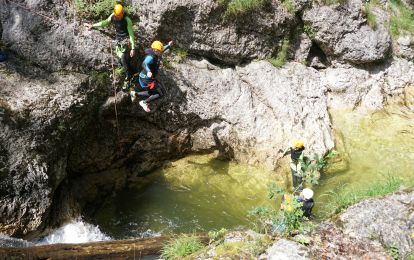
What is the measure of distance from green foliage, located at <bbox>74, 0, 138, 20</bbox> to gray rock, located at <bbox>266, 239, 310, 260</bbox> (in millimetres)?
6970

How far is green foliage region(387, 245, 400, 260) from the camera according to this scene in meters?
5.36

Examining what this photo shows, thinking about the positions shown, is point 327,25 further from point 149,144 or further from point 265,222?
point 265,222

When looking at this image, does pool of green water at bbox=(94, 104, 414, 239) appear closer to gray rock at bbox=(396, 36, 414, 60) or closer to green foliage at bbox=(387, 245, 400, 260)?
gray rock at bbox=(396, 36, 414, 60)

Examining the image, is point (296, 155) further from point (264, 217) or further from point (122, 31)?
point (122, 31)

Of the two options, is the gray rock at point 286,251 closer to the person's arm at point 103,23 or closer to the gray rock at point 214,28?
the person's arm at point 103,23

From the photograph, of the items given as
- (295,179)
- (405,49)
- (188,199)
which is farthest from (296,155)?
(405,49)

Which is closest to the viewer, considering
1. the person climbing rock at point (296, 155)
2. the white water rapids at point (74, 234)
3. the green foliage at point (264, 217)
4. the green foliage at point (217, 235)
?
the green foliage at point (217, 235)

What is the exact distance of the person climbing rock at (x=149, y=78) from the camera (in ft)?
29.1

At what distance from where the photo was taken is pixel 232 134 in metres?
10.8

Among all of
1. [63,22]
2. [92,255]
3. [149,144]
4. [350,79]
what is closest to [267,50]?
[350,79]

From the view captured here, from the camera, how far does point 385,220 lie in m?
5.73

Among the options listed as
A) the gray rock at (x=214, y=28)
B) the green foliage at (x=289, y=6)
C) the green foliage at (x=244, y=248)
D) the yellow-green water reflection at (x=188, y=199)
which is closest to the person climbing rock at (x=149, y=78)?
the gray rock at (x=214, y=28)

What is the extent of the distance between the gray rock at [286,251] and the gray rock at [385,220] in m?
0.80

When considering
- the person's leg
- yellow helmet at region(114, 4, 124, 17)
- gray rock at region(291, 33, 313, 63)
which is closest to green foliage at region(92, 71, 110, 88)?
yellow helmet at region(114, 4, 124, 17)
